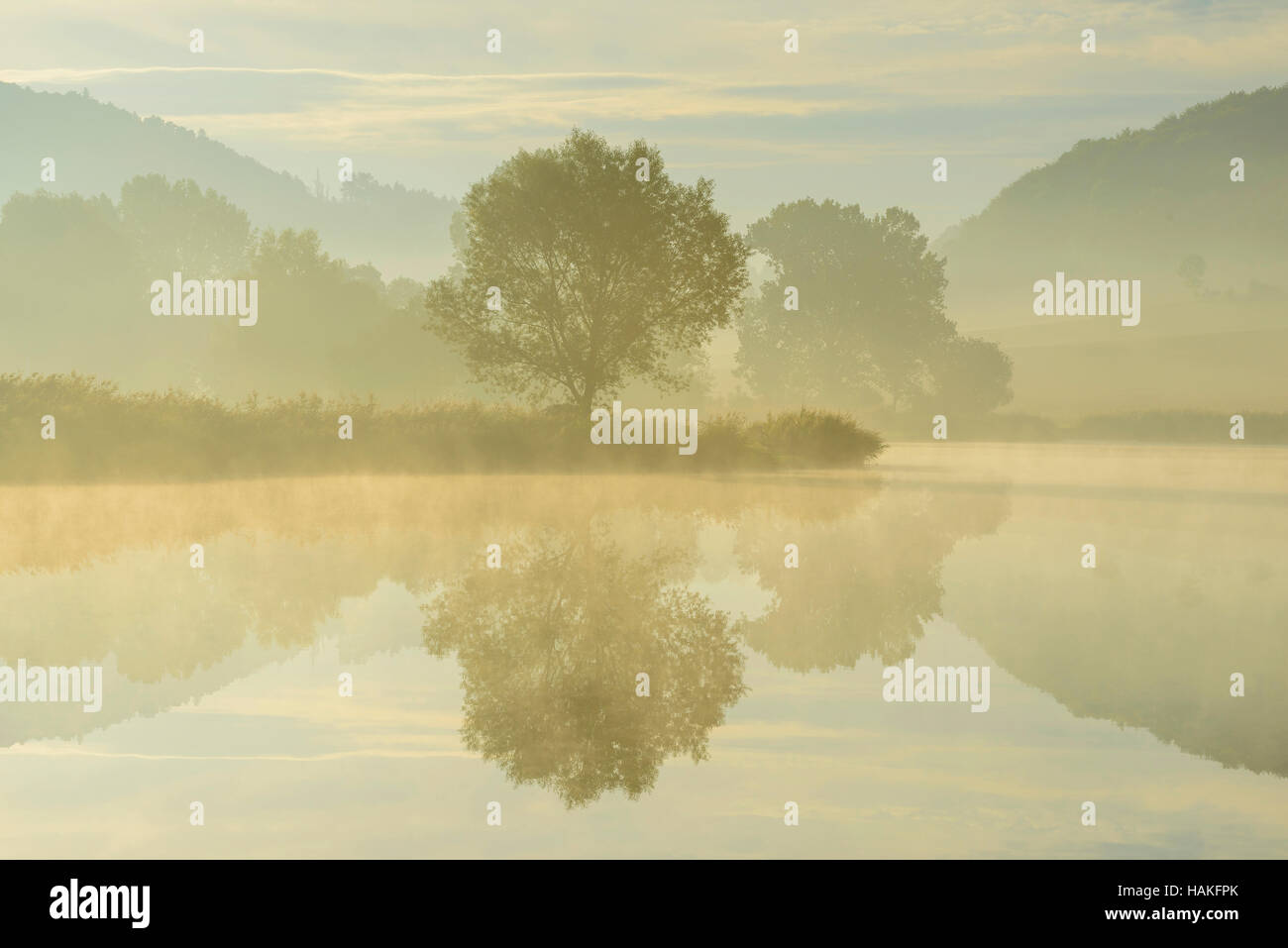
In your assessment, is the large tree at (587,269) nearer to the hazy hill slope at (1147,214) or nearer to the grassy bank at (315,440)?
the grassy bank at (315,440)

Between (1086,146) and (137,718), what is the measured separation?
682 ft

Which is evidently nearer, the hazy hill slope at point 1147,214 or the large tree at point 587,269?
the large tree at point 587,269

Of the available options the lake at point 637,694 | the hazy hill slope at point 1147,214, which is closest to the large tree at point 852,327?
the hazy hill slope at point 1147,214

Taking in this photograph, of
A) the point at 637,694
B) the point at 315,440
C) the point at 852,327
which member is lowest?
the point at 637,694

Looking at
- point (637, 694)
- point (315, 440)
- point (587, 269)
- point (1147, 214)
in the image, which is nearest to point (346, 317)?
point (587, 269)

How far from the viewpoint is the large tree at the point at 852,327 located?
9694 centimetres

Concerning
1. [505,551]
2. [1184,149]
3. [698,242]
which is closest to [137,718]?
[505,551]

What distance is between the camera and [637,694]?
31.6ft

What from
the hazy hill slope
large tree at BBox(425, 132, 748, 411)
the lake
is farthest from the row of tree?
the hazy hill slope

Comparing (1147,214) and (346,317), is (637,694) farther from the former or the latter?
(1147,214)

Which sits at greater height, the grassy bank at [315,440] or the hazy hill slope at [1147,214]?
the hazy hill slope at [1147,214]

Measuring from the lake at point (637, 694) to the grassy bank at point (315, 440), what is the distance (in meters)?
16.8

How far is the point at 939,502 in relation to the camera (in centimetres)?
3088

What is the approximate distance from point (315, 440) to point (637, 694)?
3475 centimetres
